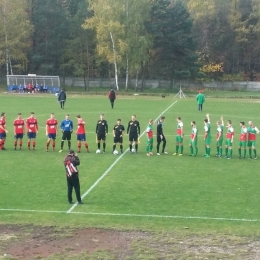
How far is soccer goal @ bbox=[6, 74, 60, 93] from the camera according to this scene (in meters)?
66.8

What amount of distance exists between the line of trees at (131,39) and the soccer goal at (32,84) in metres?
5.66

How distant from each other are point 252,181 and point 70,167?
300 inches

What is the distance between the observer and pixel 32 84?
67.2 meters

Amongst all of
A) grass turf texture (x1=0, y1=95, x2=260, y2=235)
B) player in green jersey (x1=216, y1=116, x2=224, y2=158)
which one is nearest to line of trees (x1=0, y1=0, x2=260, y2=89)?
grass turf texture (x1=0, y1=95, x2=260, y2=235)

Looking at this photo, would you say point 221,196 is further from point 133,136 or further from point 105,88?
point 105,88

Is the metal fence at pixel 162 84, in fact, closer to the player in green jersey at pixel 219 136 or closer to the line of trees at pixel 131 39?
the line of trees at pixel 131 39

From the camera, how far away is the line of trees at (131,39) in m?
70.1

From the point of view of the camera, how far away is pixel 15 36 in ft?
238

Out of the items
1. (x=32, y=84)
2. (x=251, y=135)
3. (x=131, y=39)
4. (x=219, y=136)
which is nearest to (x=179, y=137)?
(x=219, y=136)

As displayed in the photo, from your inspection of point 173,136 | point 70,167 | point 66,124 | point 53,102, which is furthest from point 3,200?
point 53,102

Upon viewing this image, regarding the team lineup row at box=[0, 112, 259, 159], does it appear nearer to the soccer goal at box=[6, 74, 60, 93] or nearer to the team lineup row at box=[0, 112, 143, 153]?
the team lineup row at box=[0, 112, 143, 153]

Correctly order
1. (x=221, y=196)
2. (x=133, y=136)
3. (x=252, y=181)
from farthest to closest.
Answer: (x=133, y=136) → (x=252, y=181) → (x=221, y=196)

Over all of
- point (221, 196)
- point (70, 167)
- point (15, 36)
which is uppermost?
point (15, 36)

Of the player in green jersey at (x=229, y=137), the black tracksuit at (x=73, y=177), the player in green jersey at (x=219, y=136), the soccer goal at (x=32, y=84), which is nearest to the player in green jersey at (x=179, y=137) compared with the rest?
the player in green jersey at (x=219, y=136)
